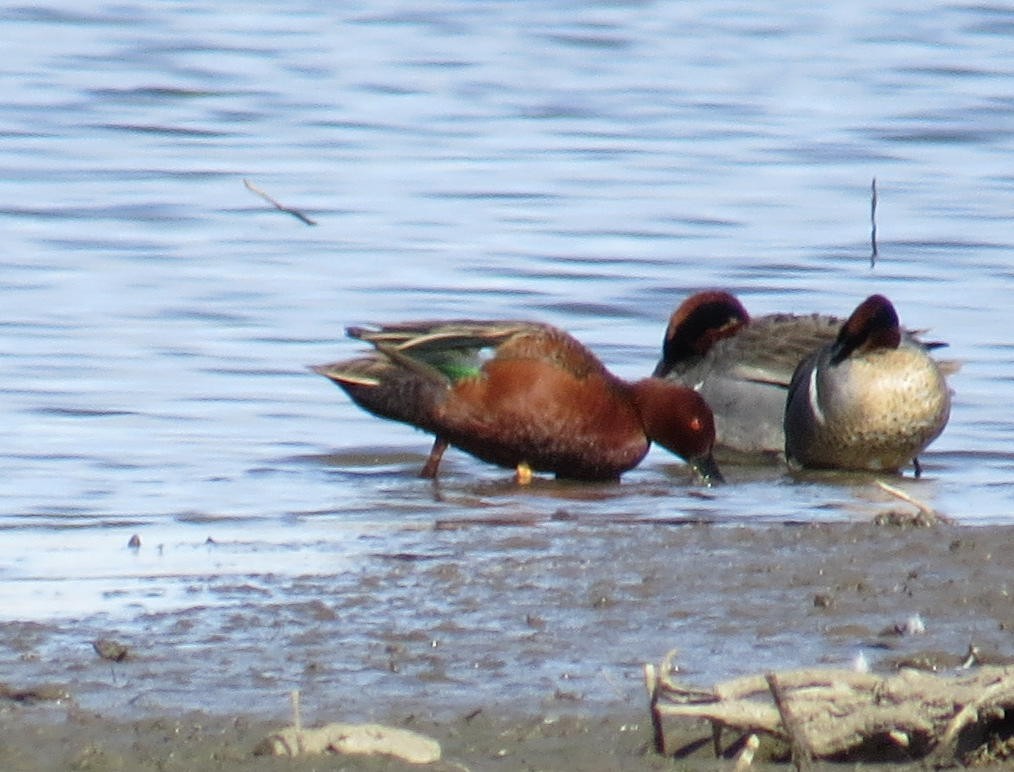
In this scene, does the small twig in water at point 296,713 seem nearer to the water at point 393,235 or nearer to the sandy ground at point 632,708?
the sandy ground at point 632,708

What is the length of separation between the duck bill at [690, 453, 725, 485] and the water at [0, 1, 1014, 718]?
10cm

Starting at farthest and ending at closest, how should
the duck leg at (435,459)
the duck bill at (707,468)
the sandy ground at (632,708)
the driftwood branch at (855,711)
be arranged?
the duck leg at (435,459)
the duck bill at (707,468)
the sandy ground at (632,708)
the driftwood branch at (855,711)

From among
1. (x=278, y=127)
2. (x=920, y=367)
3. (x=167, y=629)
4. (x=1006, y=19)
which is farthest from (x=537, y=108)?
(x=167, y=629)

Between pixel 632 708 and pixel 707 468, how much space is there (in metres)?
3.72

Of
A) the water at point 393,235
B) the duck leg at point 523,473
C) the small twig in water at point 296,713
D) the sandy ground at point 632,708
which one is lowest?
the water at point 393,235

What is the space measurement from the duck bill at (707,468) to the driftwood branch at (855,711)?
395 centimetres

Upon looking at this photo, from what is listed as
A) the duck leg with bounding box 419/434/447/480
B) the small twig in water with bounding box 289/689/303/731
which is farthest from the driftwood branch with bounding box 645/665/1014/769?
the duck leg with bounding box 419/434/447/480

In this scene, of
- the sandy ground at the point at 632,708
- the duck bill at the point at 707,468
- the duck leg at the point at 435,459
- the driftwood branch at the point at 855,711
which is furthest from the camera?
the duck leg at the point at 435,459

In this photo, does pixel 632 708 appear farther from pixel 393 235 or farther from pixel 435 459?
pixel 393 235

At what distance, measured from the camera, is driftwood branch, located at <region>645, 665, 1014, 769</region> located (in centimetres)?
327

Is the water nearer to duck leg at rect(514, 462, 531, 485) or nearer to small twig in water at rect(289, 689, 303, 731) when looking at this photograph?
duck leg at rect(514, 462, 531, 485)

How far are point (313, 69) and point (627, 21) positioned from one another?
395 centimetres

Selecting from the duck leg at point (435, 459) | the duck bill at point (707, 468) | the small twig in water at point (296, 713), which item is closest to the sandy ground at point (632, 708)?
the small twig in water at point (296, 713)

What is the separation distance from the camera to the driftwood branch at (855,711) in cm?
327
